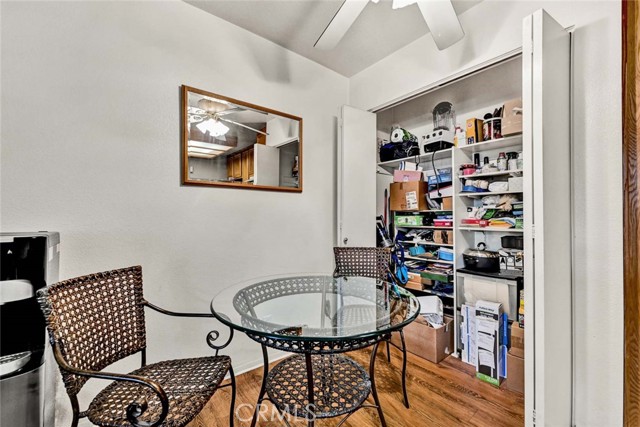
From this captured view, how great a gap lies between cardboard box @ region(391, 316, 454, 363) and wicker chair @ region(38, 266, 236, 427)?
1.67 m

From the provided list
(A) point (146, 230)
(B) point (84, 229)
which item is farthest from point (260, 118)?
(B) point (84, 229)

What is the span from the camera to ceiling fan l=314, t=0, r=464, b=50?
1.47m

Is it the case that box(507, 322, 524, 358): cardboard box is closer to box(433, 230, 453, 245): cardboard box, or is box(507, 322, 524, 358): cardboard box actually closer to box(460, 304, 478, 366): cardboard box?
box(460, 304, 478, 366): cardboard box

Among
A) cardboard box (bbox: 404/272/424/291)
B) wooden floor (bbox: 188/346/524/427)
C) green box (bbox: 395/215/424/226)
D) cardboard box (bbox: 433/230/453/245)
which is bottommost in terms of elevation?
wooden floor (bbox: 188/346/524/427)

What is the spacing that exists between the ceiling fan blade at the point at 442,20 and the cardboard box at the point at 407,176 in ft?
4.70

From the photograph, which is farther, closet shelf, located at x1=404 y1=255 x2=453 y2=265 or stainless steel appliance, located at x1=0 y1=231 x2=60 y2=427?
closet shelf, located at x1=404 y1=255 x2=453 y2=265

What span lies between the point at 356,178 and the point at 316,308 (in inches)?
58.2

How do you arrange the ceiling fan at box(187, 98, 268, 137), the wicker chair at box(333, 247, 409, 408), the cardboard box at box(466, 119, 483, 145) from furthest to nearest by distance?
the cardboard box at box(466, 119, 483, 145) < the wicker chair at box(333, 247, 409, 408) < the ceiling fan at box(187, 98, 268, 137)

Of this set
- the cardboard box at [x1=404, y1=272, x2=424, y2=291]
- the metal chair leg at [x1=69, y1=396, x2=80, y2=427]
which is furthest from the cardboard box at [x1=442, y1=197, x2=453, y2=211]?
the metal chair leg at [x1=69, y1=396, x2=80, y2=427]

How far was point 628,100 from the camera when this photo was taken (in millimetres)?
1066

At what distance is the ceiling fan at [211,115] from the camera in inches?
78.2

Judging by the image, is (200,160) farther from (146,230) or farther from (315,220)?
(315,220)

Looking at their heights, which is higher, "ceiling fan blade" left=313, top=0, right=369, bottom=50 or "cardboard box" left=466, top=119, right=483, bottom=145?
"ceiling fan blade" left=313, top=0, right=369, bottom=50

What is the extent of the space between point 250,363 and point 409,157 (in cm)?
246
